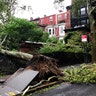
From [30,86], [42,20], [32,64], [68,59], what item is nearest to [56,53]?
[68,59]

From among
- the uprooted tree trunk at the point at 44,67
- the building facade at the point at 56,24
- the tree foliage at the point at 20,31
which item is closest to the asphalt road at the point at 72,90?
the uprooted tree trunk at the point at 44,67

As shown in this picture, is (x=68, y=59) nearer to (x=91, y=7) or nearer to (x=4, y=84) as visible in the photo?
(x=91, y=7)

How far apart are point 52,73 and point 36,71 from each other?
0.71 metres

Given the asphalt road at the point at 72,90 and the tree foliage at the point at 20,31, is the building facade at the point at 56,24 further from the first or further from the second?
the asphalt road at the point at 72,90

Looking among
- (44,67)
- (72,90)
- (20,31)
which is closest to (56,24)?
(20,31)

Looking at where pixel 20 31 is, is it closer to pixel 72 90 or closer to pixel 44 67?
pixel 44 67

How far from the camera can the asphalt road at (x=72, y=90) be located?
295 inches

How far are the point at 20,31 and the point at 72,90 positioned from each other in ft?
68.4

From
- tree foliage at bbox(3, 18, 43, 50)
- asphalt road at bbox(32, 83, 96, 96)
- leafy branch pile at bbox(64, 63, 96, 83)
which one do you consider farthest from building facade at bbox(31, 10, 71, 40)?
asphalt road at bbox(32, 83, 96, 96)

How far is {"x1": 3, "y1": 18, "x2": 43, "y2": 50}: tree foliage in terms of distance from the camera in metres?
26.3

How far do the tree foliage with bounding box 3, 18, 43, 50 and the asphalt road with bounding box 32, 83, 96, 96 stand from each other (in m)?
17.1

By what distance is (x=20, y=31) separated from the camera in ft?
92.2

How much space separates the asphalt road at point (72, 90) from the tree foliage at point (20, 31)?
1706cm

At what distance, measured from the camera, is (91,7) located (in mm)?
15469
